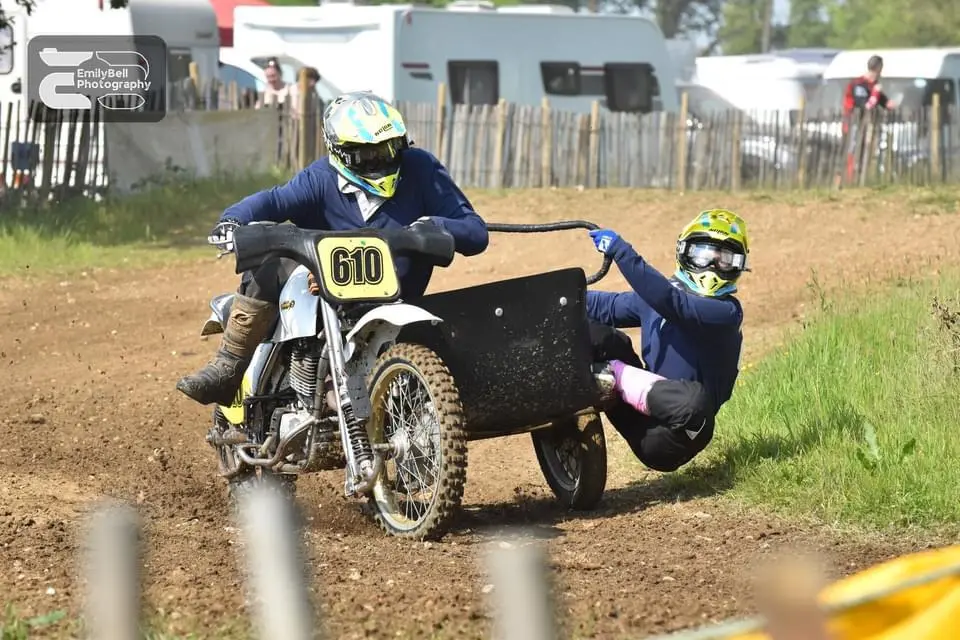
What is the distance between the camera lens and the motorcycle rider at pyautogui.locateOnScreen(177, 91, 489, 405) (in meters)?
6.55

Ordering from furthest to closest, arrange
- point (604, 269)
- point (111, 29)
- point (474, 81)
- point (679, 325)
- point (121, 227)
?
1. point (474, 81)
2. point (111, 29)
3. point (121, 227)
4. point (604, 269)
5. point (679, 325)

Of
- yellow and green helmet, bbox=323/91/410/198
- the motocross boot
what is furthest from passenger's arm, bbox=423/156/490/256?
the motocross boot

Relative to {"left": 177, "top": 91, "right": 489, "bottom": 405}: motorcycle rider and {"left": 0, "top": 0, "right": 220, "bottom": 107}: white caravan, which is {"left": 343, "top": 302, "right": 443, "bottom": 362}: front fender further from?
{"left": 0, "top": 0, "right": 220, "bottom": 107}: white caravan

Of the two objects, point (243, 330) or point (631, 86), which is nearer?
point (243, 330)

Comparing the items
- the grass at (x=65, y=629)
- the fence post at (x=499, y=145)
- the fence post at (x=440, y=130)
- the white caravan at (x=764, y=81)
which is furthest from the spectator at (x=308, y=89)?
the grass at (x=65, y=629)

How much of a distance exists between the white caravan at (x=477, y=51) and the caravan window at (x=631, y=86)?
16 mm

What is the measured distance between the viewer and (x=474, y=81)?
24.2 meters

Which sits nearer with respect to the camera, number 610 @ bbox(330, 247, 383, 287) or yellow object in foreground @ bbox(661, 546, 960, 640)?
yellow object in foreground @ bbox(661, 546, 960, 640)

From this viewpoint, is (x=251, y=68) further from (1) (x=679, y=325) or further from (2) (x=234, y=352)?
(1) (x=679, y=325)

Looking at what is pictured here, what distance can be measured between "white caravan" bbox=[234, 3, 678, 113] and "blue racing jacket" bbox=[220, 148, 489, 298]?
1636 cm

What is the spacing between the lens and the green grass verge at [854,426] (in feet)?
20.9

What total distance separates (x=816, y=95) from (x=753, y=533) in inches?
1019

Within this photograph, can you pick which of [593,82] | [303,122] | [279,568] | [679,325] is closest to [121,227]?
[303,122]

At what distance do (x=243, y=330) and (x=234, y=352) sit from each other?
5.4 inches
